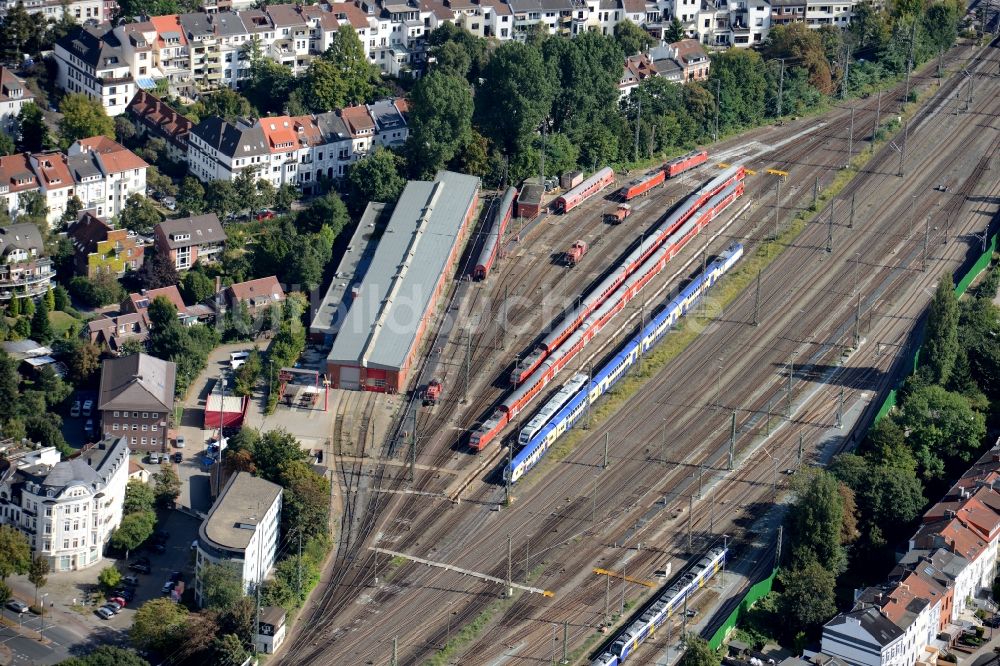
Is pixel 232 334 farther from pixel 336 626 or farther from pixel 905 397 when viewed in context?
pixel 905 397

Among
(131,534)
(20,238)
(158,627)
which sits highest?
(20,238)

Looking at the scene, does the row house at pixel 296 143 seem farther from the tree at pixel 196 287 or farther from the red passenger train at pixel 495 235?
the tree at pixel 196 287

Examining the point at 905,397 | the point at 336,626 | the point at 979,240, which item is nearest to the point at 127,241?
the point at 336,626

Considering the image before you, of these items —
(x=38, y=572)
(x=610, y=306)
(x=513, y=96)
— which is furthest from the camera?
(x=513, y=96)

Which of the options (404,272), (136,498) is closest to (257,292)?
(404,272)

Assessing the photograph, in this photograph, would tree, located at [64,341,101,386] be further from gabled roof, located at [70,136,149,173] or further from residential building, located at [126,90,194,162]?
residential building, located at [126,90,194,162]

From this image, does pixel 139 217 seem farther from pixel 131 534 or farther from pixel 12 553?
pixel 12 553

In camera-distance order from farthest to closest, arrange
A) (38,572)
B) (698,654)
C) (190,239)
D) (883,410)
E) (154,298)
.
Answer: (190,239)
(154,298)
(883,410)
(38,572)
(698,654)
